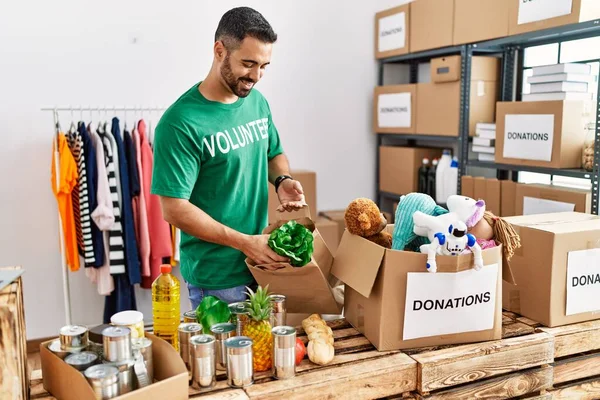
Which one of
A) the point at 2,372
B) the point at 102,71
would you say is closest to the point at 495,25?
the point at 102,71

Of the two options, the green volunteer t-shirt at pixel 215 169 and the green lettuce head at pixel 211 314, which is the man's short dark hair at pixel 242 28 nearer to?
the green volunteer t-shirt at pixel 215 169

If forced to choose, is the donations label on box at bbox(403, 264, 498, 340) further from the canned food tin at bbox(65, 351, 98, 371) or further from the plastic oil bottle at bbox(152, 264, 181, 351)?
the canned food tin at bbox(65, 351, 98, 371)

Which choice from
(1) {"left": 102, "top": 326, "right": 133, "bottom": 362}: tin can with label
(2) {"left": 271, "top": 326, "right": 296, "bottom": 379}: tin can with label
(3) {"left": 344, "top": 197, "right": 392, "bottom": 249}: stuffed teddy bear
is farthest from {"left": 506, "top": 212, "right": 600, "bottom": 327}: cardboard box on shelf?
(1) {"left": 102, "top": 326, "right": 133, "bottom": 362}: tin can with label

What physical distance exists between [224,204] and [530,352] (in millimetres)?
992

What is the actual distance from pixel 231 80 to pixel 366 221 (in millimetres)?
608

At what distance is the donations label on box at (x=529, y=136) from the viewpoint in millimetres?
2713

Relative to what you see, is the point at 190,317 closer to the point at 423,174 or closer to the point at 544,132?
the point at 544,132

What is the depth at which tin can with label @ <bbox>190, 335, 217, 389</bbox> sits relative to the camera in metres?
1.21

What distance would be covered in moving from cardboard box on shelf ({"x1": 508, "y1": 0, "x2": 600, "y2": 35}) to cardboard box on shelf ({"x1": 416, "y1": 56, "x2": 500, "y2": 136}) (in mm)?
382

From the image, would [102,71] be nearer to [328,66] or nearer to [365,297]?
[328,66]

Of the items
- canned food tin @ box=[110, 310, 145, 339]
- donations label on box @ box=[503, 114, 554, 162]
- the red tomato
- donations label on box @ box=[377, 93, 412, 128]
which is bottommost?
the red tomato

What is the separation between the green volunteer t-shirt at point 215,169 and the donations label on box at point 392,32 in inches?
87.2

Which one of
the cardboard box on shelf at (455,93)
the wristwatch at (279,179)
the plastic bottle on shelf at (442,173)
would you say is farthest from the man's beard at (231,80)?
Answer: the plastic bottle on shelf at (442,173)

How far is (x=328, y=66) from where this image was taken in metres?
4.12
